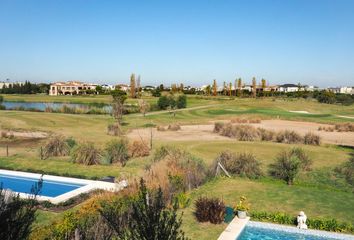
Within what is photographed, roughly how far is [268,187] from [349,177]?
5.24 meters

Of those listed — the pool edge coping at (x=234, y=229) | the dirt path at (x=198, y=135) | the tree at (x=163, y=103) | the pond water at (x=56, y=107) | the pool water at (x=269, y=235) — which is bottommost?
the dirt path at (x=198, y=135)

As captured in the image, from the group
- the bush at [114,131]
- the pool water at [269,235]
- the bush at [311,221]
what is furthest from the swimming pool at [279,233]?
the bush at [114,131]

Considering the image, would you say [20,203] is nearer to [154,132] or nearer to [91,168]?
[91,168]

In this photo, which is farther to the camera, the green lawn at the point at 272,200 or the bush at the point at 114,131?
the bush at the point at 114,131

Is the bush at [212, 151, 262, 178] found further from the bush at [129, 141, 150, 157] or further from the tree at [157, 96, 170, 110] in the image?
the tree at [157, 96, 170, 110]

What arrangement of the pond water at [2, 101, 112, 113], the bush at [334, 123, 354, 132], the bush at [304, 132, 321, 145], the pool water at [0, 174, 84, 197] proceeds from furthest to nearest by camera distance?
1. the pond water at [2, 101, 112, 113]
2. the bush at [334, 123, 354, 132]
3. the bush at [304, 132, 321, 145]
4. the pool water at [0, 174, 84, 197]

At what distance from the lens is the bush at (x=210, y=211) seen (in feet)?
41.7

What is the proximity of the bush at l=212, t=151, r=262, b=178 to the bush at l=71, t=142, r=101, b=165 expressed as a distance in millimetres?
6945

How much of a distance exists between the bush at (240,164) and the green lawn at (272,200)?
4.45 feet

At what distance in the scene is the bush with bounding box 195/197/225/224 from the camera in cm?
1270

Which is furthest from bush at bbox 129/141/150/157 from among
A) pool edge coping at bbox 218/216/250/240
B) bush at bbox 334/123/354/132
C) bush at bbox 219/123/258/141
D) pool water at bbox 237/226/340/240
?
bush at bbox 334/123/354/132

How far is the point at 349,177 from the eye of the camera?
19.6 metres

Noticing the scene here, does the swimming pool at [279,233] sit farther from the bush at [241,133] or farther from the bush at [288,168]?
the bush at [241,133]

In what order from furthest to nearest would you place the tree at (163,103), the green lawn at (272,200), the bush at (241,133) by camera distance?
the tree at (163,103), the bush at (241,133), the green lawn at (272,200)
